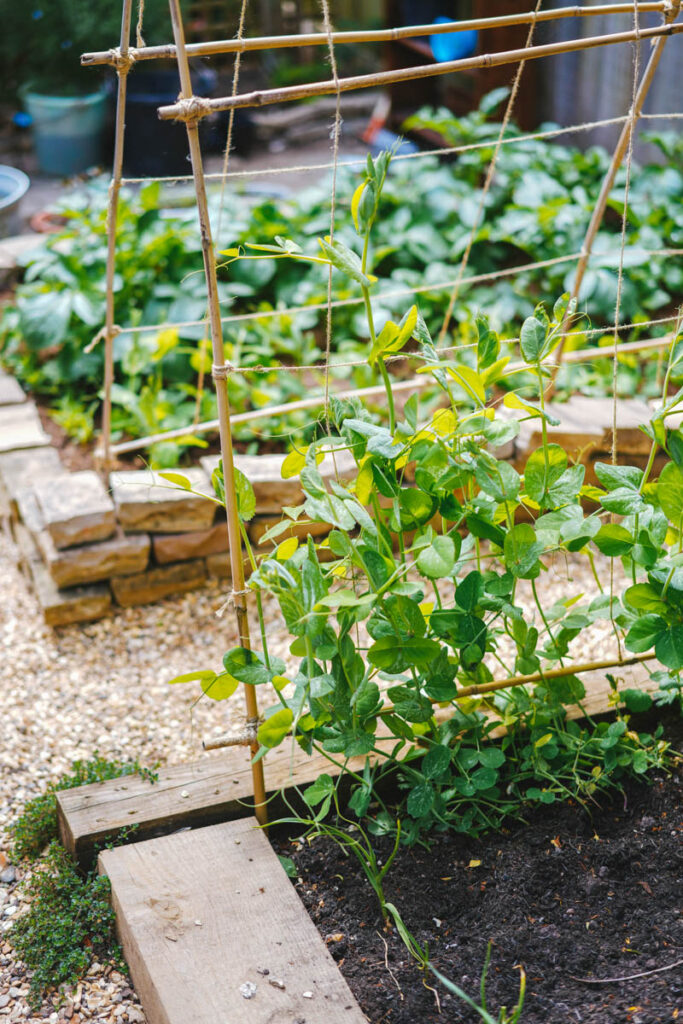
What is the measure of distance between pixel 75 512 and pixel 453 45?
387 centimetres

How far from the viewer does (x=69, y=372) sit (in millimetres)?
3141

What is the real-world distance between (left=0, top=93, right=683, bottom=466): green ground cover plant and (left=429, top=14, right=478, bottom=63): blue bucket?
1.61 meters

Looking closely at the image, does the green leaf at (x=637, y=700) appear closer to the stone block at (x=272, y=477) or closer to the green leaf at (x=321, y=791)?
the green leaf at (x=321, y=791)

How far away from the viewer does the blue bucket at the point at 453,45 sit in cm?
518

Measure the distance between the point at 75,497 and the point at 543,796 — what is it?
1.48 m

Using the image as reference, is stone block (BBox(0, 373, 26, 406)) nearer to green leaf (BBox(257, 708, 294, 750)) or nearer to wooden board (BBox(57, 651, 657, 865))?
wooden board (BBox(57, 651, 657, 865))

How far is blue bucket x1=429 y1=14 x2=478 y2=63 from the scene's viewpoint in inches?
204

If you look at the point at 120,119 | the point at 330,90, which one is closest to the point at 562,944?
the point at 330,90

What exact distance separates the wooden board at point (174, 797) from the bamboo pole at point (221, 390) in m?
0.09

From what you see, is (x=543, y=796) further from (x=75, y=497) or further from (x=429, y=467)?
(x=75, y=497)

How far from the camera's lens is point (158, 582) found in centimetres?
268

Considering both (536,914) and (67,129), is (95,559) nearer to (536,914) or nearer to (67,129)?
(536,914)

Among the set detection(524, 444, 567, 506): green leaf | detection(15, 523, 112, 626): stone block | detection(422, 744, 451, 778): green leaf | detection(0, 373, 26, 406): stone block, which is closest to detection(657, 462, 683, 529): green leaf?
detection(524, 444, 567, 506): green leaf

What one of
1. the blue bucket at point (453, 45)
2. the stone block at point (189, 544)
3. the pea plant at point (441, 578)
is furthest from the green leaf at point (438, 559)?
the blue bucket at point (453, 45)
